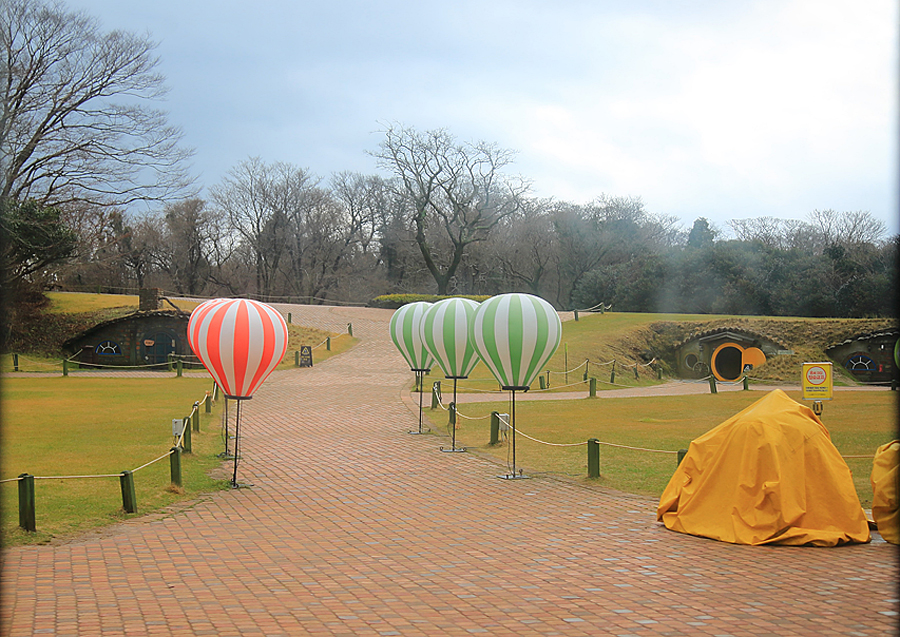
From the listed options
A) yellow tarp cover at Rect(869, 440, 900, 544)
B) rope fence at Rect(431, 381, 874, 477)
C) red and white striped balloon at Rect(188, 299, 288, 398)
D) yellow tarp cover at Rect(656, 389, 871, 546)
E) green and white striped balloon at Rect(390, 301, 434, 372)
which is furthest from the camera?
green and white striped balloon at Rect(390, 301, 434, 372)

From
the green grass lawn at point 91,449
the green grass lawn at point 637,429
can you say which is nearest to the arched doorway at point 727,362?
the green grass lawn at point 637,429

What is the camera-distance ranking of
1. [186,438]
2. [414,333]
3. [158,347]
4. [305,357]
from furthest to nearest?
[158,347] → [305,357] → [414,333] → [186,438]

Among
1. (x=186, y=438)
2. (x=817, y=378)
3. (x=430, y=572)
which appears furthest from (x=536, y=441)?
(x=430, y=572)

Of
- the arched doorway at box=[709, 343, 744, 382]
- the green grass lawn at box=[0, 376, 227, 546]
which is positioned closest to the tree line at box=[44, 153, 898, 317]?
the arched doorway at box=[709, 343, 744, 382]

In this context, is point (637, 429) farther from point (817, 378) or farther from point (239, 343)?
point (239, 343)

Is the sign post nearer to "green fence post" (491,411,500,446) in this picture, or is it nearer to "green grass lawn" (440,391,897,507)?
"green grass lawn" (440,391,897,507)

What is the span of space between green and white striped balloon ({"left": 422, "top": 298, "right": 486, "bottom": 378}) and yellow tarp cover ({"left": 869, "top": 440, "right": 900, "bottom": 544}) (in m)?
8.45

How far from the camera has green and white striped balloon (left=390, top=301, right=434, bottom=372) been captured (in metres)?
17.5

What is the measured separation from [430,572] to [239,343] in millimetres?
5646

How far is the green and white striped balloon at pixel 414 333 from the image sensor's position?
1753cm

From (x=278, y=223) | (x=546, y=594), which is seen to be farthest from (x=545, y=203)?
(x=546, y=594)

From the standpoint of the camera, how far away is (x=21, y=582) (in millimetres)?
6543

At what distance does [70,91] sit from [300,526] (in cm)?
3848

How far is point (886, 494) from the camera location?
25.4 ft
